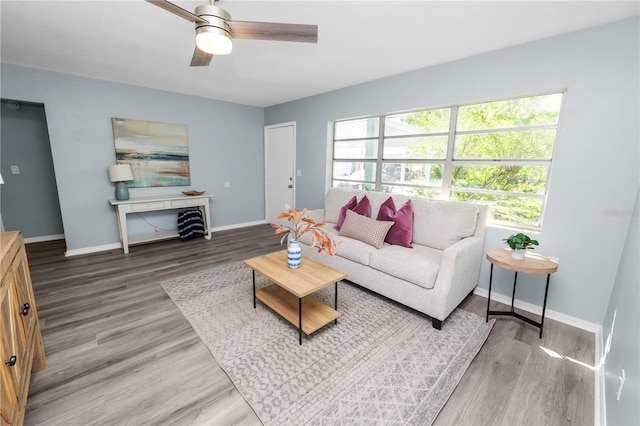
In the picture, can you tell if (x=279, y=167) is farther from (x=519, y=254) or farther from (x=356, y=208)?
(x=519, y=254)

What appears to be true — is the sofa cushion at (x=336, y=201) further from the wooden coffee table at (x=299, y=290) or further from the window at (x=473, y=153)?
the wooden coffee table at (x=299, y=290)

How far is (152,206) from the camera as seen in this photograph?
153 inches

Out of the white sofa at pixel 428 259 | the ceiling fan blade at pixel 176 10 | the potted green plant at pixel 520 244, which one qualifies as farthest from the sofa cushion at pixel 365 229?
the ceiling fan blade at pixel 176 10

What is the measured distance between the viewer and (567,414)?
57.3 inches

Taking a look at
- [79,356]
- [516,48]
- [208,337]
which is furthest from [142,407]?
[516,48]

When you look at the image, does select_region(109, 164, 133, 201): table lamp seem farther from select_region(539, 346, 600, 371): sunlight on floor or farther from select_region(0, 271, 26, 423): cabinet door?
select_region(539, 346, 600, 371): sunlight on floor

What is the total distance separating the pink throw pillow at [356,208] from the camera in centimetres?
315

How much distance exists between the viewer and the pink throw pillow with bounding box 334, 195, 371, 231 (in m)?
3.15

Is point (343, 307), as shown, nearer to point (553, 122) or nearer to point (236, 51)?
point (553, 122)

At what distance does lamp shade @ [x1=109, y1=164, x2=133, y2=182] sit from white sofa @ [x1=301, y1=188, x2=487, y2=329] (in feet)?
9.59

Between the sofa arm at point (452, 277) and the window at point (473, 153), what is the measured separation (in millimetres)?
723

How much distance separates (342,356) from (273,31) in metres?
2.24

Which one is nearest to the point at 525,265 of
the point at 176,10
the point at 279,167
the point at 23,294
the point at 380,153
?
the point at 380,153

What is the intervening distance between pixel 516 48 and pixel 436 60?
683mm
